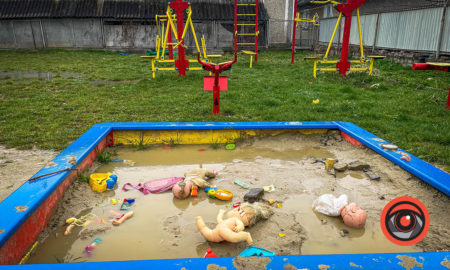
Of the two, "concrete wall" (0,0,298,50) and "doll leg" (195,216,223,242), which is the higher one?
"concrete wall" (0,0,298,50)

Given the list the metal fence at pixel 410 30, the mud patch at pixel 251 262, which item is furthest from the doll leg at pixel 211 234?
the metal fence at pixel 410 30

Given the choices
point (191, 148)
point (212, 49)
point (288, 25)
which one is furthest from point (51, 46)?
point (191, 148)

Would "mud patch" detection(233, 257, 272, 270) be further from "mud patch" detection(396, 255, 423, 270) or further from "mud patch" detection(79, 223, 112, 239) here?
"mud patch" detection(79, 223, 112, 239)

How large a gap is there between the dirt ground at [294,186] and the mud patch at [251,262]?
1.60 feet

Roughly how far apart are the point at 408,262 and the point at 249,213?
96cm

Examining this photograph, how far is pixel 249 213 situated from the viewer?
2.09 m

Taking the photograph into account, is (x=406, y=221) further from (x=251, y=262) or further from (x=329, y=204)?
(x=251, y=262)

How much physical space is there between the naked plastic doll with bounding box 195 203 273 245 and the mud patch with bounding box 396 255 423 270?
78 cm

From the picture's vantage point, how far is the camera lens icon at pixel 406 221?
5.71 ft

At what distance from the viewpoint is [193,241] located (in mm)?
1963

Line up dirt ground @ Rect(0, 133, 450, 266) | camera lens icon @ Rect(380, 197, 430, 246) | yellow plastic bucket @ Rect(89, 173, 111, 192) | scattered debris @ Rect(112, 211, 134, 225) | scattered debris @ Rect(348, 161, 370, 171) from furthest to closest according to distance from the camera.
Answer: scattered debris @ Rect(348, 161, 370, 171) → yellow plastic bucket @ Rect(89, 173, 111, 192) → scattered debris @ Rect(112, 211, 134, 225) → dirt ground @ Rect(0, 133, 450, 266) → camera lens icon @ Rect(380, 197, 430, 246)

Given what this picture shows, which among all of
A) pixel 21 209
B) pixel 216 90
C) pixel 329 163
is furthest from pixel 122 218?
pixel 216 90

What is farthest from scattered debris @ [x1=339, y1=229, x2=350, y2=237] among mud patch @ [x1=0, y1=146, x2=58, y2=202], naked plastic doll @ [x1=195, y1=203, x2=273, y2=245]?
mud patch @ [x1=0, y1=146, x2=58, y2=202]

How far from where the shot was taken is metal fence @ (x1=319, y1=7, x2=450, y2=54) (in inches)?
333
